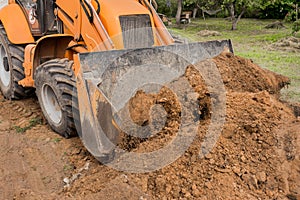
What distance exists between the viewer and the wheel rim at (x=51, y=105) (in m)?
4.88

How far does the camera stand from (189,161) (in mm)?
3494

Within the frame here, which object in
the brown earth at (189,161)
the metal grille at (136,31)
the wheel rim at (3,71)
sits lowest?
the brown earth at (189,161)

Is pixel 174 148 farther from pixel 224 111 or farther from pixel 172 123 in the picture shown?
pixel 224 111

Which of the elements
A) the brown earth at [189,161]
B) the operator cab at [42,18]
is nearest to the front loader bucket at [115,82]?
the brown earth at [189,161]

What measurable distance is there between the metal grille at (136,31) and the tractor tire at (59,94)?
81cm

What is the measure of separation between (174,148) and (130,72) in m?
1.22

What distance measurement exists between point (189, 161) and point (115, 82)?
135cm

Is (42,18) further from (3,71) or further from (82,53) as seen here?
(82,53)

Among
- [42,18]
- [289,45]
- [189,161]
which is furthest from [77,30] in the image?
[289,45]

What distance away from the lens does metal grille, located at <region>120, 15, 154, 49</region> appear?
467 cm

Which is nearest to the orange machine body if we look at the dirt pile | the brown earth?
the brown earth

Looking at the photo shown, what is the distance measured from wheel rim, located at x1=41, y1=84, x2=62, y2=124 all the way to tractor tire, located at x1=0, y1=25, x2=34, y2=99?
87cm

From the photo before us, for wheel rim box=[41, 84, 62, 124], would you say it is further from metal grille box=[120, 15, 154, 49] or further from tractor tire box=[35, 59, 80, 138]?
metal grille box=[120, 15, 154, 49]

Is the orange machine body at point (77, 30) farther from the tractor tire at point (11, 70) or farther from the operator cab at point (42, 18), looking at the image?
the tractor tire at point (11, 70)
